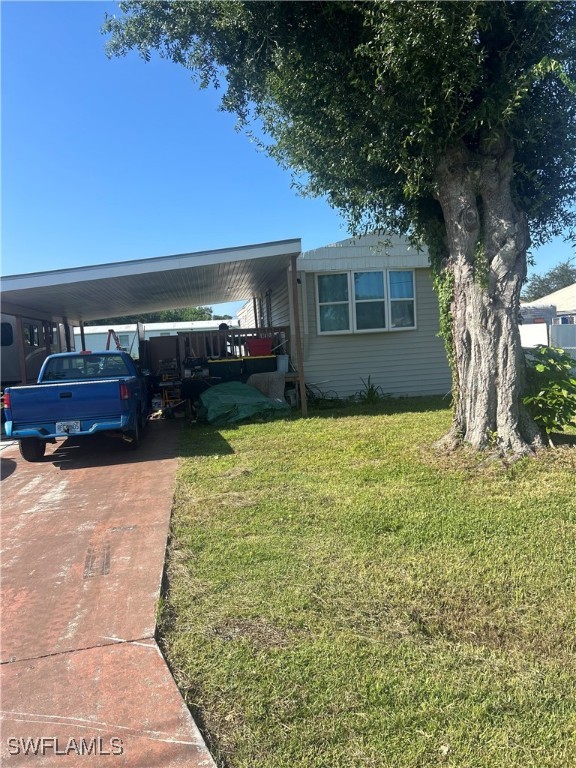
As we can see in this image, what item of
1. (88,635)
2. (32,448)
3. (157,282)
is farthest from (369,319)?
(88,635)

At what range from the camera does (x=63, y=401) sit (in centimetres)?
746

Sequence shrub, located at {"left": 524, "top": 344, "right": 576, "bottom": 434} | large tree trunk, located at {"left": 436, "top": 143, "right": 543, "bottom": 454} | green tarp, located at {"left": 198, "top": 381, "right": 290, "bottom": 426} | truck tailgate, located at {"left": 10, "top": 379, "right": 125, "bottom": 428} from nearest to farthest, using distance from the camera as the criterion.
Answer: large tree trunk, located at {"left": 436, "top": 143, "right": 543, "bottom": 454}
shrub, located at {"left": 524, "top": 344, "right": 576, "bottom": 434}
truck tailgate, located at {"left": 10, "top": 379, "right": 125, "bottom": 428}
green tarp, located at {"left": 198, "top": 381, "right": 290, "bottom": 426}

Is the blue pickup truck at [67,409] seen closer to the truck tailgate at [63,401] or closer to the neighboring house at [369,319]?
the truck tailgate at [63,401]

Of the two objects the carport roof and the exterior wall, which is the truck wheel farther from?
the exterior wall

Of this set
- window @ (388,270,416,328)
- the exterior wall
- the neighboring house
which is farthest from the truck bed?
window @ (388,270,416,328)

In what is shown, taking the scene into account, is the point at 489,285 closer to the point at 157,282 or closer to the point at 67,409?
the point at 67,409

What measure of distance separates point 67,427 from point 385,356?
7.46m

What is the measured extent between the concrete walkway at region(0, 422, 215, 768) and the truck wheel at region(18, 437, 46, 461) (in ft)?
5.93

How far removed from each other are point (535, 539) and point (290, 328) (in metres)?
8.57

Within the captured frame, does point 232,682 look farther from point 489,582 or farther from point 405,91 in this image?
point 405,91

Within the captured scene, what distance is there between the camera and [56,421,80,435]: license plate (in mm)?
7531

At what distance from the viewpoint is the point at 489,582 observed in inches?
136

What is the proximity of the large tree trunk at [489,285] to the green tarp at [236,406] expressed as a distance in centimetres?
469

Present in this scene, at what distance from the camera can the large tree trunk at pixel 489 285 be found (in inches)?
234
